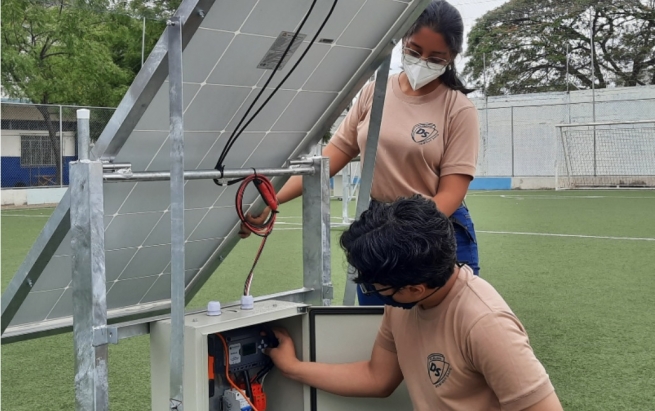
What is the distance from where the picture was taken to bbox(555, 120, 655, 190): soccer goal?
23906 millimetres

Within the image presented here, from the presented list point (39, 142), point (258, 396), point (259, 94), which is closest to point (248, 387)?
point (258, 396)

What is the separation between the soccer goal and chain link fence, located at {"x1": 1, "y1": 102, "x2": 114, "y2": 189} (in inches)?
585

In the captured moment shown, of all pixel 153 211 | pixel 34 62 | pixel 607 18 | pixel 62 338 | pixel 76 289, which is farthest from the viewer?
pixel 607 18

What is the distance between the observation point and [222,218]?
8.89ft

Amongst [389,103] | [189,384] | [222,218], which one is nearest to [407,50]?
[389,103]

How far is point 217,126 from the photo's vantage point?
89.0 inches

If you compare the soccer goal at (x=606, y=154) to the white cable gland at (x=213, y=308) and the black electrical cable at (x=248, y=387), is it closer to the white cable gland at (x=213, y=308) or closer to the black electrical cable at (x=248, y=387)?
the black electrical cable at (x=248, y=387)

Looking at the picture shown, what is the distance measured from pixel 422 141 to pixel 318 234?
0.48 metres

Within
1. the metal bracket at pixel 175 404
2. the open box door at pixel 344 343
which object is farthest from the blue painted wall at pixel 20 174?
the metal bracket at pixel 175 404

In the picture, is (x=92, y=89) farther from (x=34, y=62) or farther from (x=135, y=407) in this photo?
(x=135, y=407)

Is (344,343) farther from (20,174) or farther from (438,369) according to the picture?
(20,174)

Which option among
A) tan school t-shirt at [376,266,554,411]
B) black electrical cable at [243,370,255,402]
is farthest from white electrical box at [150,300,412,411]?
tan school t-shirt at [376,266,554,411]

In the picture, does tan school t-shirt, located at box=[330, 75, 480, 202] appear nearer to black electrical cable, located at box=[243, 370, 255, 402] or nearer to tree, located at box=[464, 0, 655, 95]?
black electrical cable, located at box=[243, 370, 255, 402]

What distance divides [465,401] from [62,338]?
402 cm
